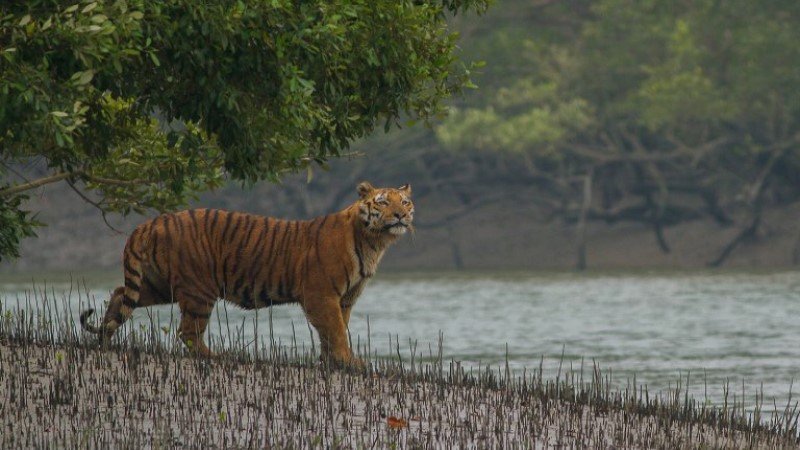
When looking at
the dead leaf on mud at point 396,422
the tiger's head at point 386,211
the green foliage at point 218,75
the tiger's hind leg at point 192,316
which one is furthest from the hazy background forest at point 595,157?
the dead leaf on mud at point 396,422

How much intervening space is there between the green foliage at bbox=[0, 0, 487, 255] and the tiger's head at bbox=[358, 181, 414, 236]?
732 mm

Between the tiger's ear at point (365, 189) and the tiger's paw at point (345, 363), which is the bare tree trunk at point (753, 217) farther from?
the tiger's paw at point (345, 363)

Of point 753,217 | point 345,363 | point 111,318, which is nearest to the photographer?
point 345,363

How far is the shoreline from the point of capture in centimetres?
1102

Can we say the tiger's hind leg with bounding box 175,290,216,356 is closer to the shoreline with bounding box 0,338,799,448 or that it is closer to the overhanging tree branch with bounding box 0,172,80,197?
the shoreline with bounding box 0,338,799,448

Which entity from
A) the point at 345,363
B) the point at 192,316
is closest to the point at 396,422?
the point at 345,363

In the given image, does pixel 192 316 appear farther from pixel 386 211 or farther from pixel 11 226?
pixel 386 211

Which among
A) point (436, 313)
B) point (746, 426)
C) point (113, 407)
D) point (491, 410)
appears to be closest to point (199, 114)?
point (113, 407)

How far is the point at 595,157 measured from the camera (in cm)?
5475

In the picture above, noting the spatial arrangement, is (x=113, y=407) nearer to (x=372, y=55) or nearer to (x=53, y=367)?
(x=53, y=367)

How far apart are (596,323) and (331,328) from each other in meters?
17.6

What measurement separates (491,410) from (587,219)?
140 ft

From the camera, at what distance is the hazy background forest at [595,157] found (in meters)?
51.8

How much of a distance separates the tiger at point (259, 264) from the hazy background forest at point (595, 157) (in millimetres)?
34737
